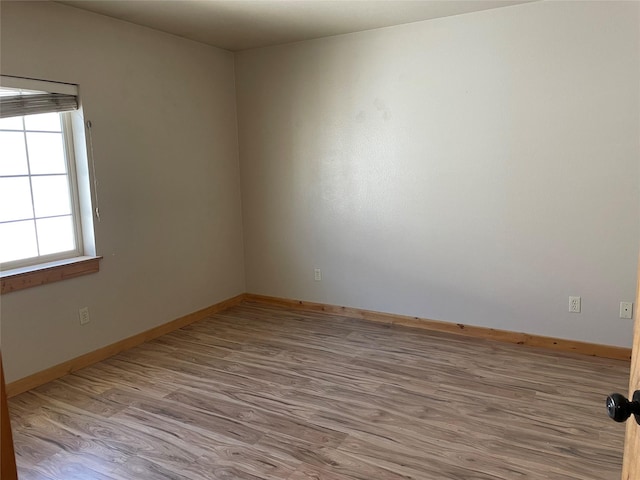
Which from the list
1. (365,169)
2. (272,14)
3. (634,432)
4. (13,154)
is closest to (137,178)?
(13,154)

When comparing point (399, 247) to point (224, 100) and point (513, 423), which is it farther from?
point (224, 100)

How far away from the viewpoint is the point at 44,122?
10.7 feet

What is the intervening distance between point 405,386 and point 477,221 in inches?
56.0

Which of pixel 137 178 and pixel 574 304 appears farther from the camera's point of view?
pixel 137 178

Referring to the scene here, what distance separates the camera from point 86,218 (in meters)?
3.47

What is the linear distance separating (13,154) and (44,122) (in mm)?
323

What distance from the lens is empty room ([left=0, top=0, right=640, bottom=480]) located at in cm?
255

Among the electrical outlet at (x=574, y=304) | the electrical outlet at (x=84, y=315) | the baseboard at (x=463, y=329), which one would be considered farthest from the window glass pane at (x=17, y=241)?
the electrical outlet at (x=574, y=304)

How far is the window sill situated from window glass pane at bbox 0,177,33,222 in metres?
0.34

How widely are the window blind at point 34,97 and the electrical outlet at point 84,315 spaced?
1.34 metres

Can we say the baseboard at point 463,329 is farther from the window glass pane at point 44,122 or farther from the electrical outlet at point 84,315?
the window glass pane at point 44,122

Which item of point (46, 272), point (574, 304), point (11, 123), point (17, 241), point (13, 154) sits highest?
point (11, 123)

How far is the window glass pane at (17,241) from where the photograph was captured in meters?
3.07

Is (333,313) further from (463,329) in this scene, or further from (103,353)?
(103,353)
